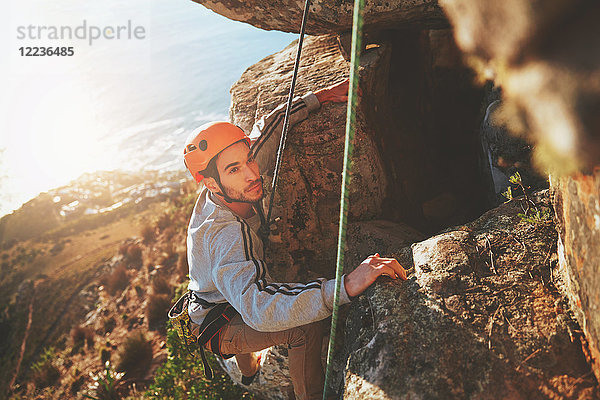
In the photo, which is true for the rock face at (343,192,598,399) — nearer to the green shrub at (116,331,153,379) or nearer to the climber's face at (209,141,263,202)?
the climber's face at (209,141,263,202)

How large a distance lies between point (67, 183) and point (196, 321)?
3068 centimetres

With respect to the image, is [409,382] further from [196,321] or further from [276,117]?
[276,117]

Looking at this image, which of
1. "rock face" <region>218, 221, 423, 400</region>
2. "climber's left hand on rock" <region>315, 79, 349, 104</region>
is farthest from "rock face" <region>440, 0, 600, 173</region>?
"climber's left hand on rock" <region>315, 79, 349, 104</region>

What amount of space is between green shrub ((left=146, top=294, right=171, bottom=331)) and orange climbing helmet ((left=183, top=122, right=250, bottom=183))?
7057mm

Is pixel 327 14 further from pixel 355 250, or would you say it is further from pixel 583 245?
pixel 583 245

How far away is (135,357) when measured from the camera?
25.8 feet

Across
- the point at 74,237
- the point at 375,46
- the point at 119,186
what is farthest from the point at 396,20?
the point at 119,186

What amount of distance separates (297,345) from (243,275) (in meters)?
0.94

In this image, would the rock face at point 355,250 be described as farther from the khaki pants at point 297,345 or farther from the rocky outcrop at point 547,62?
the rocky outcrop at point 547,62

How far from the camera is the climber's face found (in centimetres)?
299

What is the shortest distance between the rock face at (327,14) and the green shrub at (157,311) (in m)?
7.05

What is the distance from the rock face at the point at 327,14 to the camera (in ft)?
11.7

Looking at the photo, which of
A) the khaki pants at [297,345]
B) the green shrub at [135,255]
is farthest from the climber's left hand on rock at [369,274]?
the green shrub at [135,255]

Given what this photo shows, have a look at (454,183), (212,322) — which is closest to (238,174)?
(212,322)
